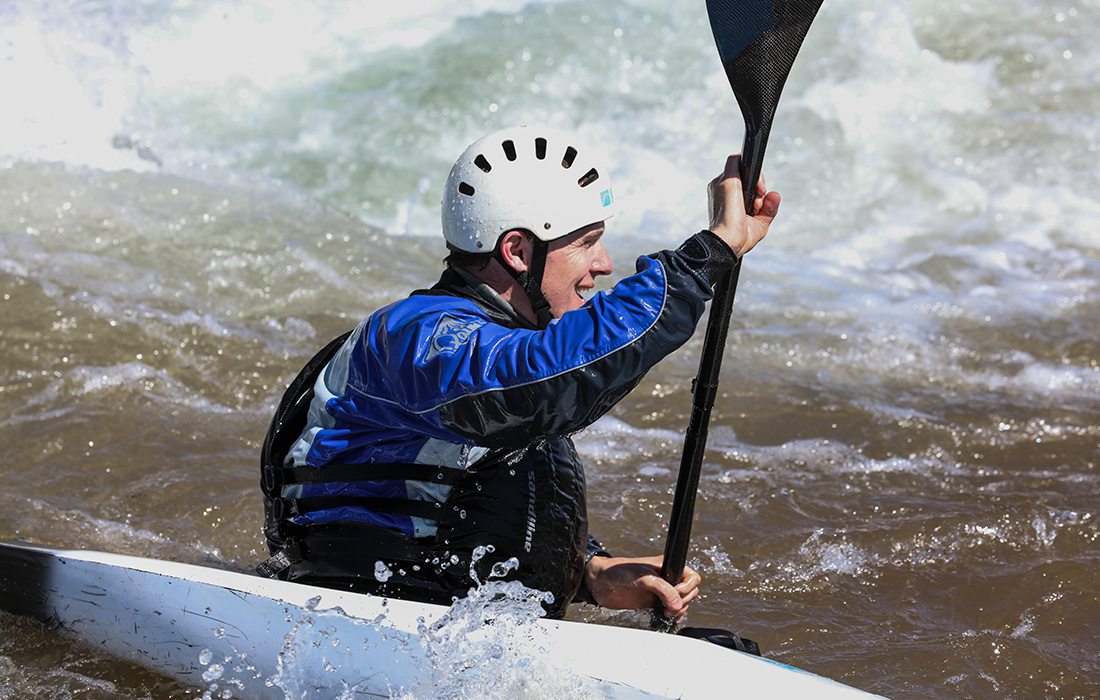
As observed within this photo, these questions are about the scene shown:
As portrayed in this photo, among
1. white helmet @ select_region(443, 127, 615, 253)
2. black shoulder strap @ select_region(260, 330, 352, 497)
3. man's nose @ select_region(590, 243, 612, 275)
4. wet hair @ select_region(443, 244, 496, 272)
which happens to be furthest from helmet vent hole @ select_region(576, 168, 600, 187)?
black shoulder strap @ select_region(260, 330, 352, 497)

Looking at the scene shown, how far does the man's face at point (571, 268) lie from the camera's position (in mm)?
2916

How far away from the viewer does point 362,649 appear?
2861 millimetres

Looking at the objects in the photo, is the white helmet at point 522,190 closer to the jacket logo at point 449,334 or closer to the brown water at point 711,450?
the jacket logo at point 449,334

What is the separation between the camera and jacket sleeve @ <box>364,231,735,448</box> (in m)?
2.57

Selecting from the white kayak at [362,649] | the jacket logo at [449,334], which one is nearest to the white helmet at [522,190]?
the jacket logo at [449,334]

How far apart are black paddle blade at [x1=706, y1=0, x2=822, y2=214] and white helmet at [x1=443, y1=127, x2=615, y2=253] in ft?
1.17

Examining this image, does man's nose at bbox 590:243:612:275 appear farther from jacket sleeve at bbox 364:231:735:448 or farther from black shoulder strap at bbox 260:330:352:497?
black shoulder strap at bbox 260:330:352:497

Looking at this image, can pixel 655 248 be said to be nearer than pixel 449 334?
No

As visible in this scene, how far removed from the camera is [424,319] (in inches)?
106

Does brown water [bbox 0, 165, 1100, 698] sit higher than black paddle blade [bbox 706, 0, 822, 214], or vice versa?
black paddle blade [bbox 706, 0, 822, 214]

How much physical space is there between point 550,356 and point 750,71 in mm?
840

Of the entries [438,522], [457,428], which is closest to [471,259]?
[457,428]

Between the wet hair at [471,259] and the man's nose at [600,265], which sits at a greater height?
the man's nose at [600,265]

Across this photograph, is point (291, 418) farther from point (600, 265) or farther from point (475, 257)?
point (600, 265)
